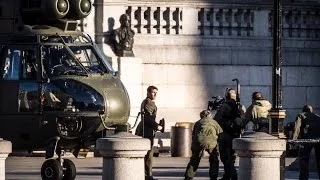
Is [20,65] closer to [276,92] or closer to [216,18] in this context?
[276,92]

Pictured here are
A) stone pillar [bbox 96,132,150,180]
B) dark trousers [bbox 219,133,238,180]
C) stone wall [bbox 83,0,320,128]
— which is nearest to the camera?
stone pillar [bbox 96,132,150,180]

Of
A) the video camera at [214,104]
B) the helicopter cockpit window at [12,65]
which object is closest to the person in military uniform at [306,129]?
the helicopter cockpit window at [12,65]

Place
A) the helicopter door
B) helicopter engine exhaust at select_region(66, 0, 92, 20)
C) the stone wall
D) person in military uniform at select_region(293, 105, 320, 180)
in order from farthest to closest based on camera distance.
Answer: the stone wall, person in military uniform at select_region(293, 105, 320, 180), helicopter engine exhaust at select_region(66, 0, 92, 20), the helicopter door

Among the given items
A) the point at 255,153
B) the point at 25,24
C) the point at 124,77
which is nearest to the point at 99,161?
the point at 124,77

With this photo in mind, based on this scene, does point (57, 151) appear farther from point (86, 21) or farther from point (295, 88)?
point (295, 88)

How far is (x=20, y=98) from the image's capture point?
88.5 feet

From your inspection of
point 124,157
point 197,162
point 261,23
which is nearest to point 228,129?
point 197,162

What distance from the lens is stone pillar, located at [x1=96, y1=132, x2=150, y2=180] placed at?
22.1 metres

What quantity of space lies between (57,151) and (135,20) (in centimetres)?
1090

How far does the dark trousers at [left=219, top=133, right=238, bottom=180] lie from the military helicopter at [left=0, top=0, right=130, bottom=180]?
8.84 ft

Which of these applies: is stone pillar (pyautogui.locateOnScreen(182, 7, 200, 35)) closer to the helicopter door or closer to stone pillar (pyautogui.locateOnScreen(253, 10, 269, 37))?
stone pillar (pyautogui.locateOnScreen(253, 10, 269, 37))

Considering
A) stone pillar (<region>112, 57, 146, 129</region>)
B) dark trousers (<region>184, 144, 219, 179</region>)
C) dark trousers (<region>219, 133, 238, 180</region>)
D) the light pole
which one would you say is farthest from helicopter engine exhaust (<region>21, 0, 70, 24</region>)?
stone pillar (<region>112, 57, 146, 129</region>)

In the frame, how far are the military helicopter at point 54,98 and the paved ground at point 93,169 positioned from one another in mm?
2660

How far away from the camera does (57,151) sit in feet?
89.1
